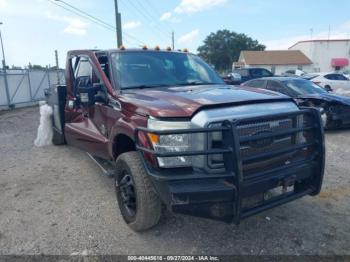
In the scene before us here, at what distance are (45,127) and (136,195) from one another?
5029 millimetres

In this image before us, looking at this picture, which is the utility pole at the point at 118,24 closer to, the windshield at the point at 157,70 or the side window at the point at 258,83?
the side window at the point at 258,83

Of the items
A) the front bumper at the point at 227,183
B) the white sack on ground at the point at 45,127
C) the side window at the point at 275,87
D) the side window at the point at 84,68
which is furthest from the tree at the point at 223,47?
the front bumper at the point at 227,183

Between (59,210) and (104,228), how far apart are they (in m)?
0.83

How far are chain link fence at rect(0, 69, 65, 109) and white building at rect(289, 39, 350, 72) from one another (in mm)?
52387

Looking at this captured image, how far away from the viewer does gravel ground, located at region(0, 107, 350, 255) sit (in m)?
3.07

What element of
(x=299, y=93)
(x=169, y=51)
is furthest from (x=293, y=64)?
(x=169, y=51)

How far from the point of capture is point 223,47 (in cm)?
Result: 7731

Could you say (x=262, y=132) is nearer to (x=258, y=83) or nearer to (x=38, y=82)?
(x=258, y=83)

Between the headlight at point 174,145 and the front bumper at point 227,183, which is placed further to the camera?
the headlight at point 174,145

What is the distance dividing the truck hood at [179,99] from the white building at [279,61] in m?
55.4

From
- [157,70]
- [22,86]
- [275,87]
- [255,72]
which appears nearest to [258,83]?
[275,87]

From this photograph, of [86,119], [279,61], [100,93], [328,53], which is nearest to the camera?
[100,93]

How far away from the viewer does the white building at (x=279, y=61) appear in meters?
56.3

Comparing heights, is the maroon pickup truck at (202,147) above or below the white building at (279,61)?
below
